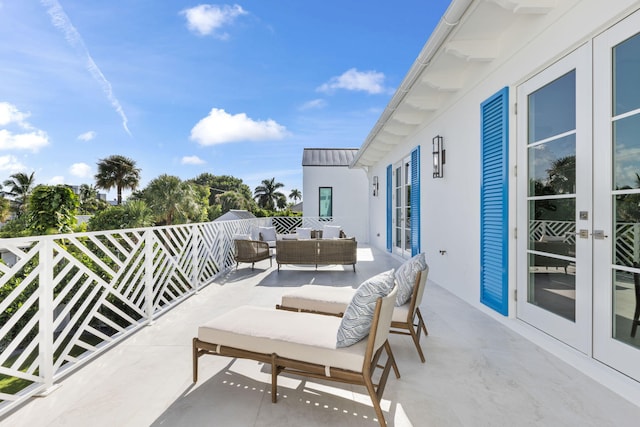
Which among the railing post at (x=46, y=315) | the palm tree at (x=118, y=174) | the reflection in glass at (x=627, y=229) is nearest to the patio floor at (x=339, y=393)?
the railing post at (x=46, y=315)

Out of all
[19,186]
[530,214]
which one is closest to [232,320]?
[530,214]

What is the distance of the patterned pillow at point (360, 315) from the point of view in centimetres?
A: 177

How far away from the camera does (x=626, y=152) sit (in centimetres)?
205

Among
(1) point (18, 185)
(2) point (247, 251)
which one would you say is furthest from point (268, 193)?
(2) point (247, 251)

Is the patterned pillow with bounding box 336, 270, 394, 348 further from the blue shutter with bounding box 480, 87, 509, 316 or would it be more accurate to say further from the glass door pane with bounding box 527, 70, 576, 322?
the blue shutter with bounding box 480, 87, 509, 316

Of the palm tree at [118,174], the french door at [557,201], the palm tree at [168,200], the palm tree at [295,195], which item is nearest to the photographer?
the french door at [557,201]

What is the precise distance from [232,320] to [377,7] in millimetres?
6838

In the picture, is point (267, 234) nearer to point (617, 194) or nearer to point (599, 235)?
point (599, 235)

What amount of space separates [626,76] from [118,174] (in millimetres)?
29291

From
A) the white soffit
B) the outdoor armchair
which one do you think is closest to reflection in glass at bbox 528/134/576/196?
the white soffit

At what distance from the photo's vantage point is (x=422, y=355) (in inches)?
93.8

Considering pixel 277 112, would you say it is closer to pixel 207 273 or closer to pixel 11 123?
pixel 207 273

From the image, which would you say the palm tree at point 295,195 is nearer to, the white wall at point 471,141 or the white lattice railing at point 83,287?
the white lattice railing at point 83,287

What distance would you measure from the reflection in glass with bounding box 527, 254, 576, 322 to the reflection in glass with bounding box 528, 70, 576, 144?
111 centimetres
